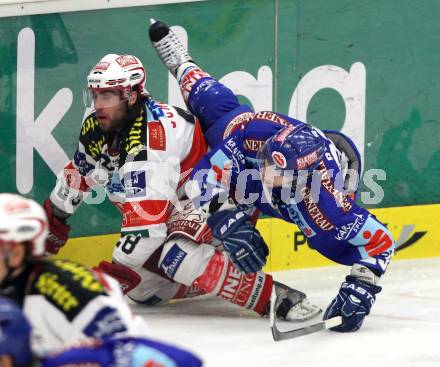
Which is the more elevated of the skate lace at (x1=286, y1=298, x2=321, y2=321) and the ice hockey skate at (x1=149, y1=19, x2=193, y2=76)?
the ice hockey skate at (x1=149, y1=19, x2=193, y2=76)

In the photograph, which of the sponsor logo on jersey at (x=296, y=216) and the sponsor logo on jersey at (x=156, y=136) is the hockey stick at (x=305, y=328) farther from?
the sponsor logo on jersey at (x=156, y=136)

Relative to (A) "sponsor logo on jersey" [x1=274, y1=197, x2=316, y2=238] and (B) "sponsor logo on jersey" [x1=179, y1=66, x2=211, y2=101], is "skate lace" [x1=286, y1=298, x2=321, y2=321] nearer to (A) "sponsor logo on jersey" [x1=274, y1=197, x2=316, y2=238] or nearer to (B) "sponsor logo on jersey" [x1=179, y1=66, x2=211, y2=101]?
(A) "sponsor logo on jersey" [x1=274, y1=197, x2=316, y2=238]

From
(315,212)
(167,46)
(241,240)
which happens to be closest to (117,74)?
(167,46)

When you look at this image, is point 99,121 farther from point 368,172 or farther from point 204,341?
point 368,172

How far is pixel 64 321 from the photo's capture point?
109 inches

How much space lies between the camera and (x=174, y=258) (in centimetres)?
477

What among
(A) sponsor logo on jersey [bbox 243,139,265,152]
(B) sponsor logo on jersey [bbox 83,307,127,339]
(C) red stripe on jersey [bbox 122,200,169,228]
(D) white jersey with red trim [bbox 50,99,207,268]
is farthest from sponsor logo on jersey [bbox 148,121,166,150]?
(B) sponsor logo on jersey [bbox 83,307,127,339]

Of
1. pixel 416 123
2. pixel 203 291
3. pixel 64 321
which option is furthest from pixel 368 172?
pixel 64 321

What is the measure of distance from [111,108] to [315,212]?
0.97 m

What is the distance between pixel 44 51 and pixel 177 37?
1.95ft

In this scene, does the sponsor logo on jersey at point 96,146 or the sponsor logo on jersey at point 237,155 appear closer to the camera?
the sponsor logo on jersey at point 237,155

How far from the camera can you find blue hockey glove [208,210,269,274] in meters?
4.53

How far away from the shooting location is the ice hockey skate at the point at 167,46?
5.31 metres

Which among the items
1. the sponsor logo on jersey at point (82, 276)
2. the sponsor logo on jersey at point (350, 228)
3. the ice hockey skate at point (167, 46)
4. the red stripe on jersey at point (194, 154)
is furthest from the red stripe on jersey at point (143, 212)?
the sponsor logo on jersey at point (82, 276)
